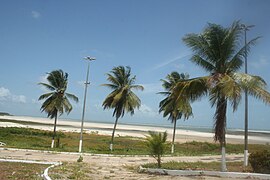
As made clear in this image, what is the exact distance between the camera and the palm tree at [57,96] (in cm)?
3422

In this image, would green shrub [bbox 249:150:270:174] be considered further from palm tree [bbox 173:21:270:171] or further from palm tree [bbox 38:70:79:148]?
palm tree [bbox 38:70:79:148]

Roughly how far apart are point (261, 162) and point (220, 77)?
453 cm

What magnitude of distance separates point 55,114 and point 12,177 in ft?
77.9

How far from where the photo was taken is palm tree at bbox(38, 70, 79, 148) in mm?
34219

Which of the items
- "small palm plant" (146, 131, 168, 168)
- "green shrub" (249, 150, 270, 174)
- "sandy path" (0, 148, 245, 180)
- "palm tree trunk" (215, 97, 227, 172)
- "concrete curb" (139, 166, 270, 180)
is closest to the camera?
"concrete curb" (139, 166, 270, 180)

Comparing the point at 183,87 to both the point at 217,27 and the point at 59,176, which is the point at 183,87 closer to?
the point at 217,27

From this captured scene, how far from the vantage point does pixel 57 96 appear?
113 feet

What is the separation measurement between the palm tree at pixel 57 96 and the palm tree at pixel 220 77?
20369mm

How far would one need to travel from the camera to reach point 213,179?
1370cm

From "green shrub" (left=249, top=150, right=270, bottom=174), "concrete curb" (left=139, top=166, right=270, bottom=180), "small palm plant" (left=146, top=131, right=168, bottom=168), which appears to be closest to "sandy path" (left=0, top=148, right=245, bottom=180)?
"concrete curb" (left=139, top=166, right=270, bottom=180)

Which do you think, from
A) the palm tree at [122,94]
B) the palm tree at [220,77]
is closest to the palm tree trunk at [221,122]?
the palm tree at [220,77]

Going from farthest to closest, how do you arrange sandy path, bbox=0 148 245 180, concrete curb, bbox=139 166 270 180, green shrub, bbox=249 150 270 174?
green shrub, bbox=249 150 270 174, sandy path, bbox=0 148 245 180, concrete curb, bbox=139 166 270 180

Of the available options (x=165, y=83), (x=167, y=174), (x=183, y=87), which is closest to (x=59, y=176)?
(x=167, y=174)

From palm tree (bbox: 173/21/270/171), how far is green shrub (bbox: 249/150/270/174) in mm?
1508
